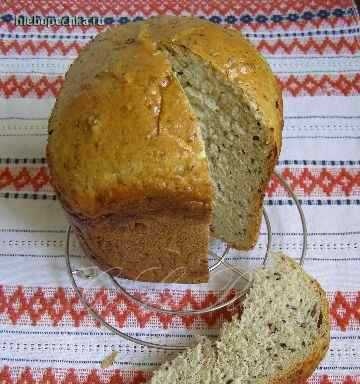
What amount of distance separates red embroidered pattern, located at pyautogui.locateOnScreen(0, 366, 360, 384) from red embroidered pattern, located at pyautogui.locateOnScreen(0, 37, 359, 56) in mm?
1546

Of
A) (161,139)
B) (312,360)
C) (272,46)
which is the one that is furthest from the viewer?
(272,46)

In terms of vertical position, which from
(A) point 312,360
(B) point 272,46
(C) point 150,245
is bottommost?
(A) point 312,360

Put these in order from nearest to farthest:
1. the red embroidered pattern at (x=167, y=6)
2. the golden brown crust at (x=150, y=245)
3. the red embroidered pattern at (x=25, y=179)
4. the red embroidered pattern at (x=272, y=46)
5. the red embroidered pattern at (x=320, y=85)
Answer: the golden brown crust at (x=150, y=245) → the red embroidered pattern at (x=25, y=179) → the red embroidered pattern at (x=320, y=85) → the red embroidered pattern at (x=272, y=46) → the red embroidered pattern at (x=167, y=6)

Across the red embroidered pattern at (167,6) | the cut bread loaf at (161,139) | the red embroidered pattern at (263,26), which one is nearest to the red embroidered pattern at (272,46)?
the red embroidered pattern at (263,26)

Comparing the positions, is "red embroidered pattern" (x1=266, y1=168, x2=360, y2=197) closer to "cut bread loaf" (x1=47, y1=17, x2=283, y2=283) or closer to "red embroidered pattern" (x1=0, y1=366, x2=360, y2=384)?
"cut bread loaf" (x1=47, y1=17, x2=283, y2=283)

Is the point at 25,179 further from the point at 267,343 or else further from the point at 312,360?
the point at 312,360

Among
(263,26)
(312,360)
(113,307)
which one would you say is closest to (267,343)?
(312,360)

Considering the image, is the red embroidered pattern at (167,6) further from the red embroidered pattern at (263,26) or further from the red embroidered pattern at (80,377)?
the red embroidered pattern at (80,377)

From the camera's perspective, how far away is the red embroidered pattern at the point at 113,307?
2168 mm

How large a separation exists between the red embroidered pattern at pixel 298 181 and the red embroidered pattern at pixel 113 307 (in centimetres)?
45

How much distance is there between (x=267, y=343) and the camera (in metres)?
1.99

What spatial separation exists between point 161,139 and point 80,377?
92 centimetres

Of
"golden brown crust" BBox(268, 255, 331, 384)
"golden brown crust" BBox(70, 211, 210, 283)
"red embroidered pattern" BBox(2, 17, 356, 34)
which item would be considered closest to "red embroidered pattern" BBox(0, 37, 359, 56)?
"red embroidered pattern" BBox(2, 17, 356, 34)

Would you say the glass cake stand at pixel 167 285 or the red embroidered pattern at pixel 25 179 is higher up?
the red embroidered pattern at pixel 25 179
